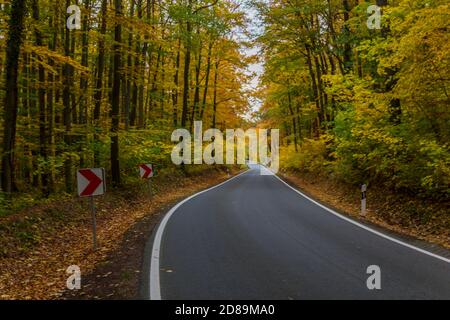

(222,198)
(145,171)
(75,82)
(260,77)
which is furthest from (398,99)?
(260,77)

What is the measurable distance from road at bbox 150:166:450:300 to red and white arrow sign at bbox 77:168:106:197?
5.93 feet

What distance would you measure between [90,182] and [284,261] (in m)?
4.60

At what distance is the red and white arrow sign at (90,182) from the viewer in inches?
325

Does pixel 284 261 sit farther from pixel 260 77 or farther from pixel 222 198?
pixel 260 77

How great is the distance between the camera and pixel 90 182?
8.45 m

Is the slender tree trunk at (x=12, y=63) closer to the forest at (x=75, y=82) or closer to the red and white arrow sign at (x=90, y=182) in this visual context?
the forest at (x=75, y=82)

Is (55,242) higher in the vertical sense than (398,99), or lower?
lower

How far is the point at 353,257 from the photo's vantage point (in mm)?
7133

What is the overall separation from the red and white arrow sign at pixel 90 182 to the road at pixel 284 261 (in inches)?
71.1

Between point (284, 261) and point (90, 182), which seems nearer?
point (284, 261)

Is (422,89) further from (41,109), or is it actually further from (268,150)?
(268,150)

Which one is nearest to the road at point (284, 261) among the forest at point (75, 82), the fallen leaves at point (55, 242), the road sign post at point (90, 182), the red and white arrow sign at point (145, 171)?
the fallen leaves at point (55, 242)

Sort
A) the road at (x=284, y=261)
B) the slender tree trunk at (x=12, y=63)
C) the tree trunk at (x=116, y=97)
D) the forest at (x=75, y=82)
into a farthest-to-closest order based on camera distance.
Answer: the tree trunk at (x=116, y=97), the forest at (x=75, y=82), the slender tree trunk at (x=12, y=63), the road at (x=284, y=261)
